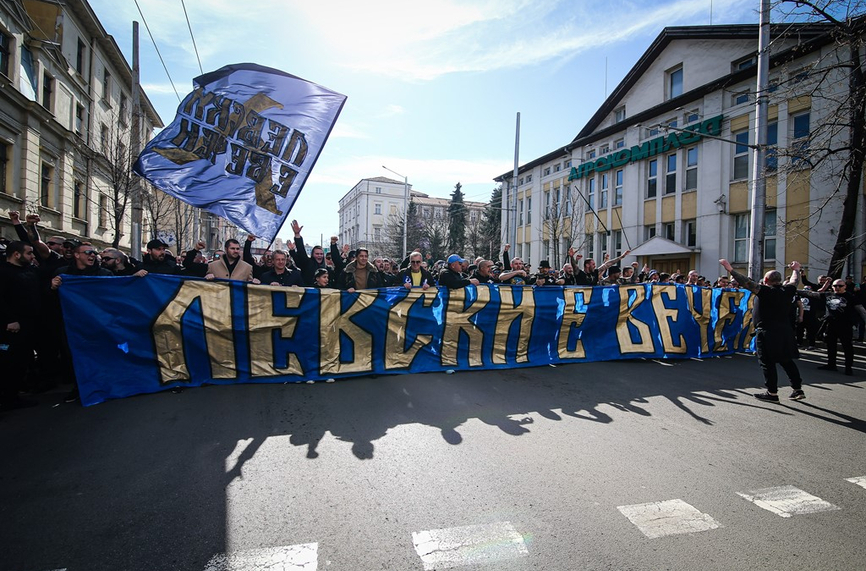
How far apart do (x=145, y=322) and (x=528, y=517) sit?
5425mm

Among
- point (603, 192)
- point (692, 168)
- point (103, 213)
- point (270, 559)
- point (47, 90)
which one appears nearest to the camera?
point (270, 559)

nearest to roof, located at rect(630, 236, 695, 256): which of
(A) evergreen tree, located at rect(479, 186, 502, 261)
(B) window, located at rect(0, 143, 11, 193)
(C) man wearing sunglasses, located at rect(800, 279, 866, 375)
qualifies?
(C) man wearing sunglasses, located at rect(800, 279, 866, 375)

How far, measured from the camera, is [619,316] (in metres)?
8.69

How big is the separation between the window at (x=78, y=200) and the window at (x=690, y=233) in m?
30.3

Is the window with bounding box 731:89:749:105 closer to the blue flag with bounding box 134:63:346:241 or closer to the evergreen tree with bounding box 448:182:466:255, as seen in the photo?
the blue flag with bounding box 134:63:346:241

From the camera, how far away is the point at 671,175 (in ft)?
76.6

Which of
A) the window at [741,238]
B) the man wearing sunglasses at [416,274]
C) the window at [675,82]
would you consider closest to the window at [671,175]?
the window at [675,82]

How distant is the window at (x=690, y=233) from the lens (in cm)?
2177

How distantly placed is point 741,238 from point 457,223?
3361 cm

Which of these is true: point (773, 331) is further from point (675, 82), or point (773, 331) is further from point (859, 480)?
point (675, 82)

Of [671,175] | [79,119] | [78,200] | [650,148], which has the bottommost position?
[78,200]

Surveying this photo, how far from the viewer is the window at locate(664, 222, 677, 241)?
23.0 m

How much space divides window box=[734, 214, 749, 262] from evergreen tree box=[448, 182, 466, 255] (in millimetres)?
27216

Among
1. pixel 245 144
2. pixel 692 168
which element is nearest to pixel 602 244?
pixel 692 168
